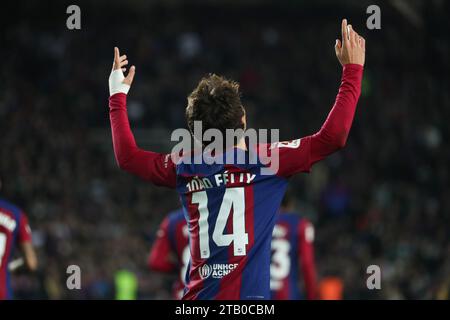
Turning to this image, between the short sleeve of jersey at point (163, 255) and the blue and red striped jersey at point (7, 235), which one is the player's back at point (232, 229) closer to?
the blue and red striped jersey at point (7, 235)

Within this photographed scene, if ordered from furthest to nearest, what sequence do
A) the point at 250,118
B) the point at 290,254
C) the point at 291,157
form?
the point at 250,118
the point at 290,254
the point at 291,157

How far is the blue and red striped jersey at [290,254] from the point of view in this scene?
26.0 ft

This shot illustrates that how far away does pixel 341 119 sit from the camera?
3965 mm

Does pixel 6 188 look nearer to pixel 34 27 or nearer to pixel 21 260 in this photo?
pixel 34 27

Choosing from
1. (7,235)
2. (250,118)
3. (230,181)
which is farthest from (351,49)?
(250,118)

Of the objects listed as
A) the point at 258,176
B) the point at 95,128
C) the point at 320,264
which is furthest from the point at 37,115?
the point at 258,176

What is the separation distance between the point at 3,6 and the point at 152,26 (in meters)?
3.00

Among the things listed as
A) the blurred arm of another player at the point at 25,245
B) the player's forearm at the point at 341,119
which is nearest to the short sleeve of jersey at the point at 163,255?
the blurred arm of another player at the point at 25,245

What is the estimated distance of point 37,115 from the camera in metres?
16.4

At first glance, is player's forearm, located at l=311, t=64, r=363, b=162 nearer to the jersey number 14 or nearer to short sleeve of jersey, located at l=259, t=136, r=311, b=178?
short sleeve of jersey, located at l=259, t=136, r=311, b=178

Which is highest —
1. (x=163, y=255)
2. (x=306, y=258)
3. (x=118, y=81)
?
(x=118, y=81)

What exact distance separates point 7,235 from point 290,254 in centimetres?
248

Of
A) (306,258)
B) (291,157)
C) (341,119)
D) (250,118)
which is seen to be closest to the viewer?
(341,119)

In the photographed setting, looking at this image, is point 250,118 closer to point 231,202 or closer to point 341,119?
point 231,202
